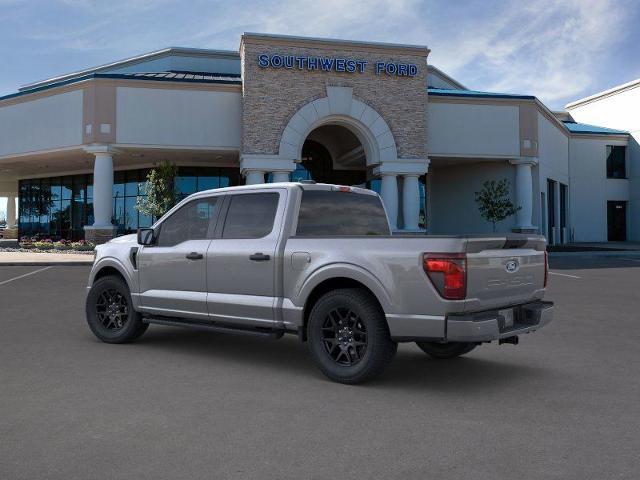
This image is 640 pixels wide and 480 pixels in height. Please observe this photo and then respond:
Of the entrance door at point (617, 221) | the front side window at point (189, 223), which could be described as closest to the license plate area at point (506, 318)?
the front side window at point (189, 223)

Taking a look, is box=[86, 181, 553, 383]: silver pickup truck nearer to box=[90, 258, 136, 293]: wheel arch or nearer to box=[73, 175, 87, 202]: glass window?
box=[90, 258, 136, 293]: wheel arch

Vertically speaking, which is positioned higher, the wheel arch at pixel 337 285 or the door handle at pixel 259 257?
the door handle at pixel 259 257

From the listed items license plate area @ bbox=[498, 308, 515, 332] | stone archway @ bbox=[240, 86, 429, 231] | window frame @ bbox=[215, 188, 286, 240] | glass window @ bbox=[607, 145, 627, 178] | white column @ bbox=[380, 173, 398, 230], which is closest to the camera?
license plate area @ bbox=[498, 308, 515, 332]

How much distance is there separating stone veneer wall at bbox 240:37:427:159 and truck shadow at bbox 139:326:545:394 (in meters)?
20.8

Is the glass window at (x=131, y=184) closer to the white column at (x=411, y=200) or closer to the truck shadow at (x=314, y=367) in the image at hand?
the white column at (x=411, y=200)

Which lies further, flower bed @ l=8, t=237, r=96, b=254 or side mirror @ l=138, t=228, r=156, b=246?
flower bed @ l=8, t=237, r=96, b=254

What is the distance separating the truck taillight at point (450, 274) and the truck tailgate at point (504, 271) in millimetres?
78

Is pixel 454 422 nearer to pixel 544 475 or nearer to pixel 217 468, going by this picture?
pixel 544 475

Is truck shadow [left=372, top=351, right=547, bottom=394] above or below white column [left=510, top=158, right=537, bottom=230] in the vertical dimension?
below

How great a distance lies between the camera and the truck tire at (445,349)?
21.9 feet

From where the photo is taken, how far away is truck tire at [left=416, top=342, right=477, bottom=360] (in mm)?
6676

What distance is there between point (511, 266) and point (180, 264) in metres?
3.73

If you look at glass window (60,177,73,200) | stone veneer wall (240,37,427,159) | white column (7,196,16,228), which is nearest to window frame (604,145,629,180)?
stone veneer wall (240,37,427,159)

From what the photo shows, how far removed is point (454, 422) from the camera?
4625mm
